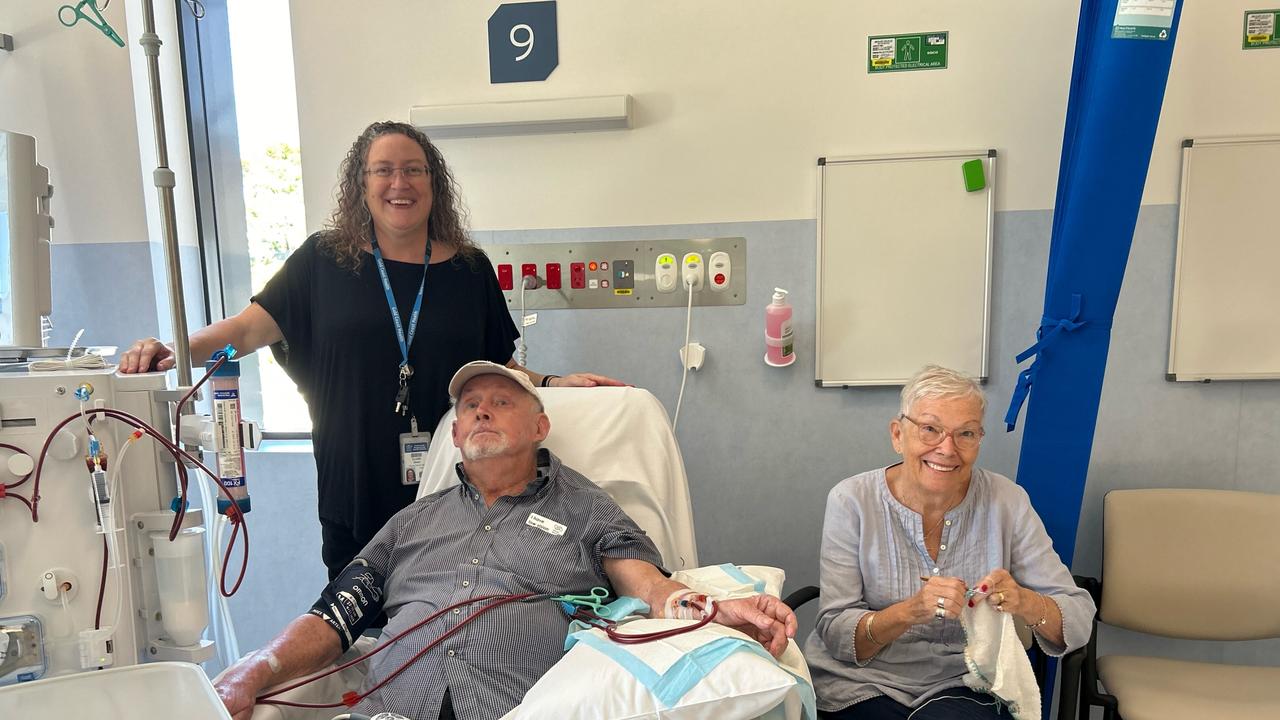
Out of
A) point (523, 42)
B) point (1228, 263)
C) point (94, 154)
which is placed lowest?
point (1228, 263)

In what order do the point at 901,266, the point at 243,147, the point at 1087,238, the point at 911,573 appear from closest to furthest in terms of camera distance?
1. the point at 911,573
2. the point at 1087,238
3. the point at 901,266
4. the point at 243,147

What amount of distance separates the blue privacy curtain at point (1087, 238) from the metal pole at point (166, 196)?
1.95 m

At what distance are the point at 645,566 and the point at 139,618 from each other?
0.94m

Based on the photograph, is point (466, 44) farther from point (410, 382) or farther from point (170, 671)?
point (170, 671)

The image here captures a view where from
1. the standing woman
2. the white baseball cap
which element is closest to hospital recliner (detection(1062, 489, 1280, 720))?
the white baseball cap

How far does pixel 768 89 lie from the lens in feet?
7.90

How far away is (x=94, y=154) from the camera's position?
2635mm

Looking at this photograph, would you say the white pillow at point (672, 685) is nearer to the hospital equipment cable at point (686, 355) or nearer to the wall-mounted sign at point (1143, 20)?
the hospital equipment cable at point (686, 355)

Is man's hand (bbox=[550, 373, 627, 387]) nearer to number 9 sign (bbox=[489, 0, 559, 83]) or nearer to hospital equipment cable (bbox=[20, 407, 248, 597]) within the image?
hospital equipment cable (bbox=[20, 407, 248, 597])

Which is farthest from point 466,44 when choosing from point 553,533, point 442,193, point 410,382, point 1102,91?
point 1102,91

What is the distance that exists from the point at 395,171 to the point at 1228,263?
7.99ft

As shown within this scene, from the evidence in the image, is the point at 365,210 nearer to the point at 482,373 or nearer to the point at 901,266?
the point at 482,373

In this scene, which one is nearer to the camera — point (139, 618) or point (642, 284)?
point (139, 618)

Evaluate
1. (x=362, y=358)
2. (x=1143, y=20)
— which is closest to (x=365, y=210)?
(x=362, y=358)
